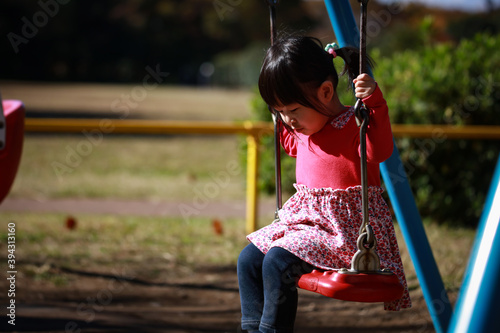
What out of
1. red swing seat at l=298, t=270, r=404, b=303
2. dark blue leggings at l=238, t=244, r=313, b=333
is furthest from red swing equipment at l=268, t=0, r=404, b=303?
dark blue leggings at l=238, t=244, r=313, b=333

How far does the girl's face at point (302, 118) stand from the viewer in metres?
1.93

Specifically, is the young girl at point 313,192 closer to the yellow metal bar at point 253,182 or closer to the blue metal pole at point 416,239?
the blue metal pole at point 416,239

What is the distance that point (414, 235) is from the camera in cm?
238

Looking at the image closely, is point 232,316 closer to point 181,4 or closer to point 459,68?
point 459,68

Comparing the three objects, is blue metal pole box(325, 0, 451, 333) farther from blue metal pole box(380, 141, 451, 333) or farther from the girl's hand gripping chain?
the girl's hand gripping chain

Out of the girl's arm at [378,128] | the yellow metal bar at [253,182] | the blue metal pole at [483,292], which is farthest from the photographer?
the yellow metal bar at [253,182]

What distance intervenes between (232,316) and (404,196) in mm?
1298

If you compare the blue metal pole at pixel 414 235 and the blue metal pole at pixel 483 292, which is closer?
the blue metal pole at pixel 483 292

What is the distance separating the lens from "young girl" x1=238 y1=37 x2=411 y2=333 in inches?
73.2

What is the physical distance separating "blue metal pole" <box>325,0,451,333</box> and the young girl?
35cm

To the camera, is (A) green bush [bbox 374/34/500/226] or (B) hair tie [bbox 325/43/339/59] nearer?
(B) hair tie [bbox 325/43/339/59]

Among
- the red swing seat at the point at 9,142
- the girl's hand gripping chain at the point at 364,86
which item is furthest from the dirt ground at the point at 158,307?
the girl's hand gripping chain at the point at 364,86

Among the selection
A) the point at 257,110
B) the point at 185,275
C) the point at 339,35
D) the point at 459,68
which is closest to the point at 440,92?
the point at 459,68

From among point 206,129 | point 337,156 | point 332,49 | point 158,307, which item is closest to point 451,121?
point 206,129
